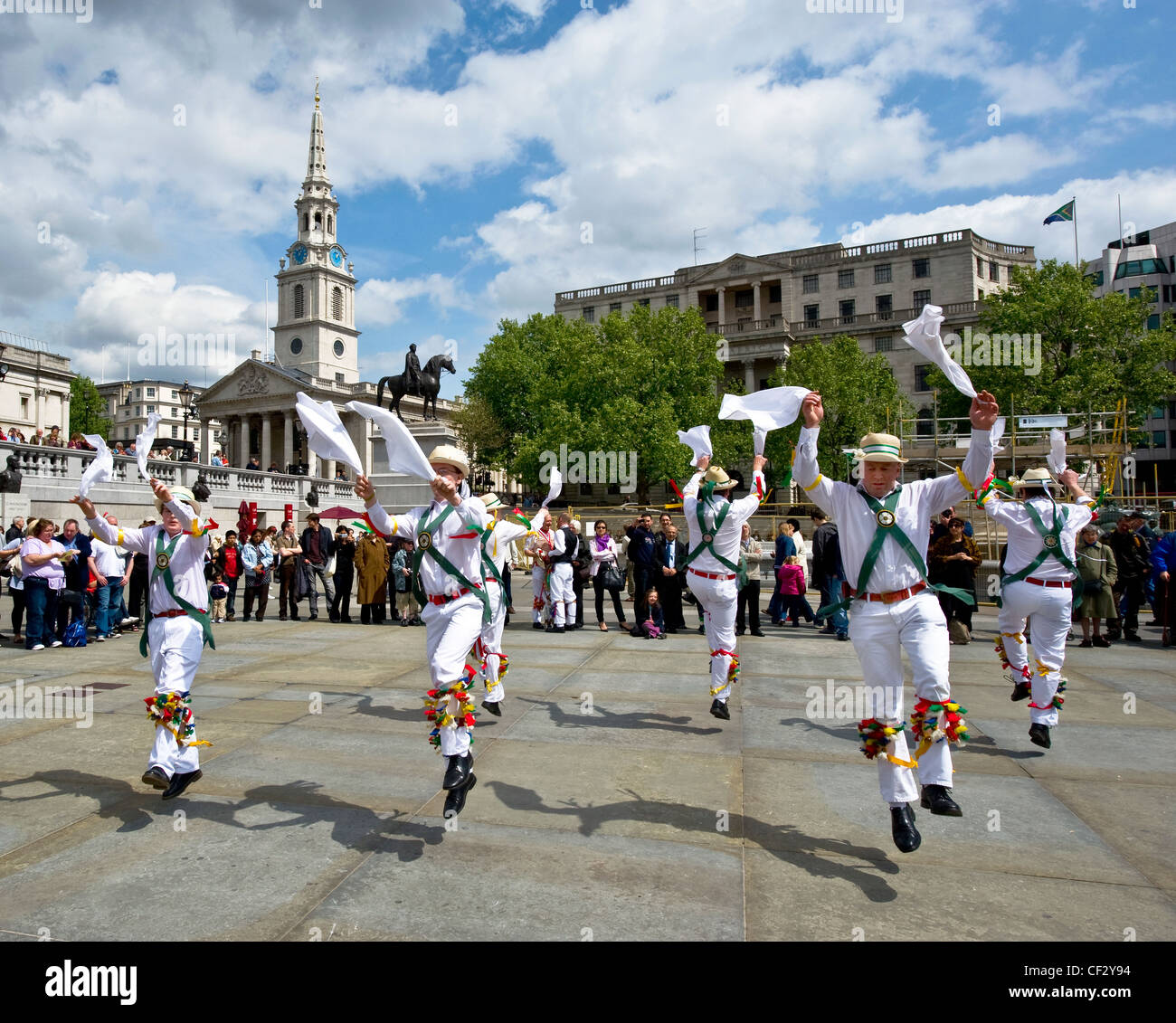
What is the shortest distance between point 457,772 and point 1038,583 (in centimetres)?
574

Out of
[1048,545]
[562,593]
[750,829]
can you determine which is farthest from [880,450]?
[562,593]

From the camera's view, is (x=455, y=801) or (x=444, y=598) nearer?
(x=455, y=801)

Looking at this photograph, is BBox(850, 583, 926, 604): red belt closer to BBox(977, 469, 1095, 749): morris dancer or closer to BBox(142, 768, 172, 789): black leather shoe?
BBox(977, 469, 1095, 749): morris dancer

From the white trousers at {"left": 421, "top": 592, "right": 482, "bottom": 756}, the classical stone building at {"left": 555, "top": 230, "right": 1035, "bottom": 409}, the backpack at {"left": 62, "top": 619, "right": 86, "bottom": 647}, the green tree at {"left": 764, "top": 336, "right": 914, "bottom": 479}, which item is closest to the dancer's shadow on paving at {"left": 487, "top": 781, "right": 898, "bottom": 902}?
the white trousers at {"left": 421, "top": 592, "right": 482, "bottom": 756}

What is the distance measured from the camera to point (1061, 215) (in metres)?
44.8

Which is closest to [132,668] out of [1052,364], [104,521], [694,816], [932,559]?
[104,521]

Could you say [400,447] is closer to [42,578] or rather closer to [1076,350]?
[42,578]

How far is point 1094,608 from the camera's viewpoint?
39.7 ft

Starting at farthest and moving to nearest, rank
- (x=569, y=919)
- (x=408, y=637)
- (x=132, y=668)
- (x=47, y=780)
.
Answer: (x=408, y=637) → (x=132, y=668) → (x=47, y=780) → (x=569, y=919)

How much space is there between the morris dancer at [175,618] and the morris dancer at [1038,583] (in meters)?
6.48

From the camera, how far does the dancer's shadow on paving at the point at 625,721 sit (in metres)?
7.22

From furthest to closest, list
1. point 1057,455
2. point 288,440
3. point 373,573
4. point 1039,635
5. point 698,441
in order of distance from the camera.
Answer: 1. point 288,440
2. point 373,573
3. point 1057,455
4. point 698,441
5. point 1039,635

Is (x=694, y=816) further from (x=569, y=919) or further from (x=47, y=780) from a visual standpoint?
(x=47, y=780)
